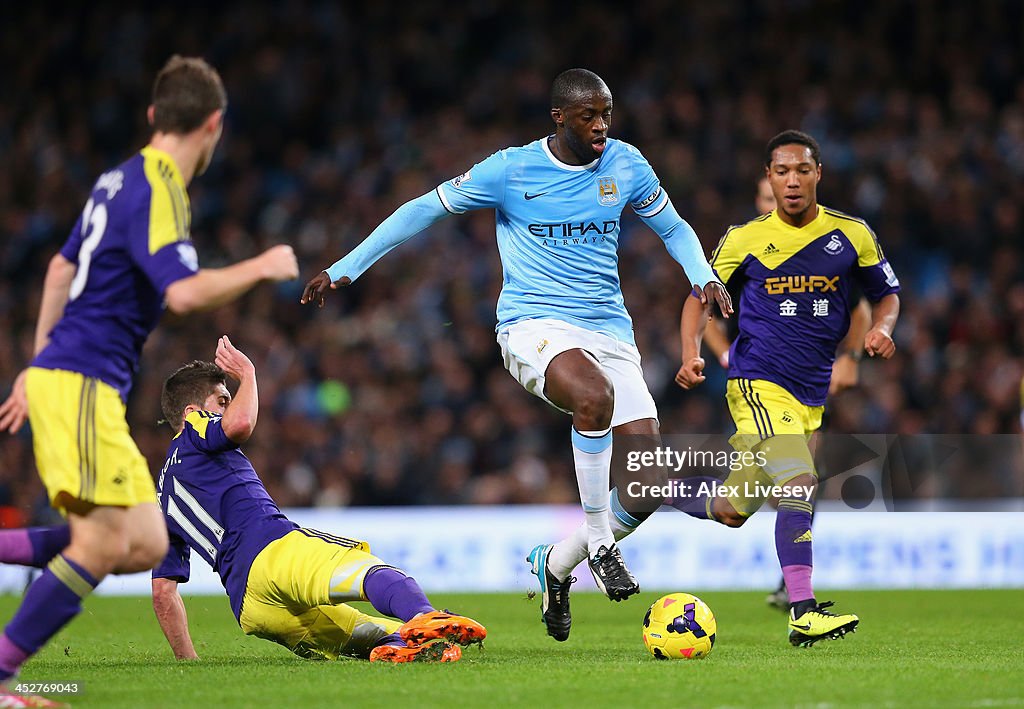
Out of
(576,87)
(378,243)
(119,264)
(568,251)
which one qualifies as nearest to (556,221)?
(568,251)

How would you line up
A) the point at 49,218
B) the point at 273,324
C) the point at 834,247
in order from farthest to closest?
the point at 49,218 → the point at 273,324 → the point at 834,247

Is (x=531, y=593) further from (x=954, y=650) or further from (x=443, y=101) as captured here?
(x=443, y=101)

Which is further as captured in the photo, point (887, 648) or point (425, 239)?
point (425, 239)

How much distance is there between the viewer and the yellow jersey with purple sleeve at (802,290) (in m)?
7.79

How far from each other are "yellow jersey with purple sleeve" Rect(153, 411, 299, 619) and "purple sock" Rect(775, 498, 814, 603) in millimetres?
2488

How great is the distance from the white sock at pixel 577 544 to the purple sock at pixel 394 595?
124 centimetres

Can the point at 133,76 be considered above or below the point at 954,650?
above

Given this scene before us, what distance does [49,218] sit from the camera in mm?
17141

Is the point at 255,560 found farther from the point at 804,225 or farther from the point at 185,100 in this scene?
the point at 804,225

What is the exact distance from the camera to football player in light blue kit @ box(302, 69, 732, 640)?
694 centimetres

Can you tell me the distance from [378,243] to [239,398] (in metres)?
1.27

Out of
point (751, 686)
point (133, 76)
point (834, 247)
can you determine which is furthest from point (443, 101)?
point (751, 686)

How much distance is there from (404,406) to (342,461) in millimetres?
995

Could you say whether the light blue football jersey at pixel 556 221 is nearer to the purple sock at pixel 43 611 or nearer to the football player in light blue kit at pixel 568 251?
the football player in light blue kit at pixel 568 251
